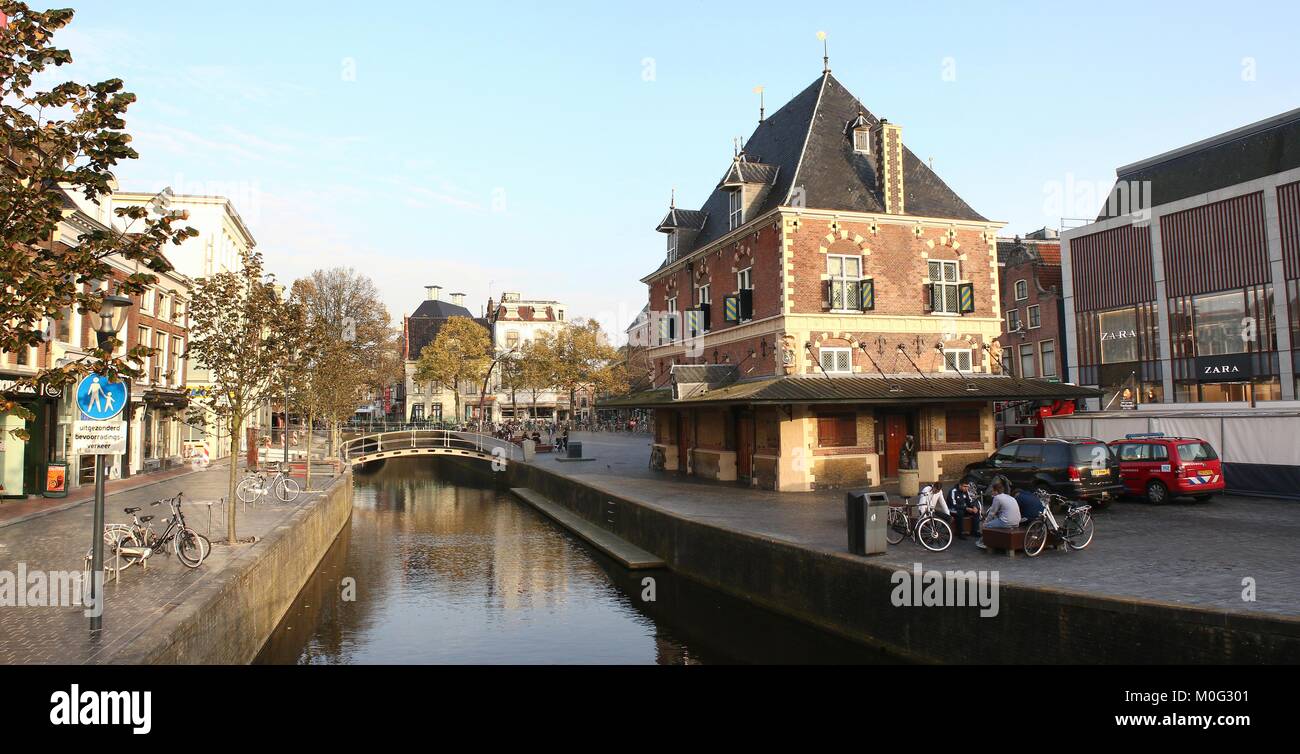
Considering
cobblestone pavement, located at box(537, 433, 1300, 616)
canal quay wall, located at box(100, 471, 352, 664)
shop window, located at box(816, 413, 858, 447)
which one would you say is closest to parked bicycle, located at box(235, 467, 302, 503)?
canal quay wall, located at box(100, 471, 352, 664)

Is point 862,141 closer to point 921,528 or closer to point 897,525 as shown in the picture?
point 897,525

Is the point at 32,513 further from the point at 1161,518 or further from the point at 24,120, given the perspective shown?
the point at 1161,518

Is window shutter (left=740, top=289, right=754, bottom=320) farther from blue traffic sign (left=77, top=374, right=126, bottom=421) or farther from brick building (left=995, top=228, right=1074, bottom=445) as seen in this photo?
blue traffic sign (left=77, top=374, right=126, bottom=421)

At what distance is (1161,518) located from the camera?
16891 millimetres

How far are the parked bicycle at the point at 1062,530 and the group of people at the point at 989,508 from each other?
0.68 ft

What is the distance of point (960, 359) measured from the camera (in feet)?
88.0

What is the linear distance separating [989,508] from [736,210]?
1740cm

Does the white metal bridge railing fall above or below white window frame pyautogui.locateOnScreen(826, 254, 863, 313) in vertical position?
below

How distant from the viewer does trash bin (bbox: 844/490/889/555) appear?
1302cm

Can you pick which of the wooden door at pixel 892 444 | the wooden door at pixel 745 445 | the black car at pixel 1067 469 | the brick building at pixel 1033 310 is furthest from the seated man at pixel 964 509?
the brick building at pixel 1033 310

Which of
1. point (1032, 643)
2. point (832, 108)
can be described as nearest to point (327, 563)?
point (1032, 643)

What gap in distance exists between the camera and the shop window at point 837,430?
78.2 feet

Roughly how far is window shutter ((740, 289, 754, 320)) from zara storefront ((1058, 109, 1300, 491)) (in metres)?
12.2
